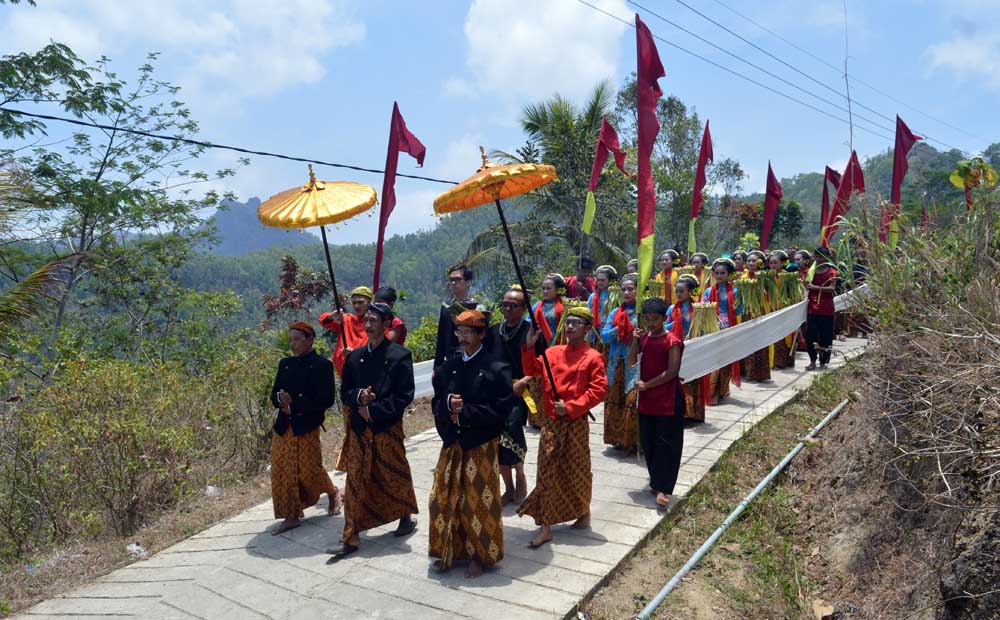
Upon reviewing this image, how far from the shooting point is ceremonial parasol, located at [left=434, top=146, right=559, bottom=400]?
16.4ft

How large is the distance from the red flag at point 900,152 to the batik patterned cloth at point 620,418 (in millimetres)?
7458

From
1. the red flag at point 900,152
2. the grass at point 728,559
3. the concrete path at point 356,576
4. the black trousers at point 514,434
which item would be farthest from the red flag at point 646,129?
the red flag at point 900,152

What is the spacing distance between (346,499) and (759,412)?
4.95 meters

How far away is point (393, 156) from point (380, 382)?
11.7ft

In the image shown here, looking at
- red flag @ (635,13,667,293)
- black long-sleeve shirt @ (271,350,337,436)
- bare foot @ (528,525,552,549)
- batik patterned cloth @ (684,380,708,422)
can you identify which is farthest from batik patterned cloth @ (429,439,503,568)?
batik patterned cloth @ (684,380,708,422)

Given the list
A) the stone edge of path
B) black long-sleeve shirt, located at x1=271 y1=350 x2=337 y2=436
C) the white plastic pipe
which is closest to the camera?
the stone edge of path

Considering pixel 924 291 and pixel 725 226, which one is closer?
pixel 924 291

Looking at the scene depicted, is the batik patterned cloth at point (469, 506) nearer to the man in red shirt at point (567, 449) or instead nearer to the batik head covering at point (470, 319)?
the man in red shirt at point (567, 449)

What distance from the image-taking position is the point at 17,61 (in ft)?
36.7

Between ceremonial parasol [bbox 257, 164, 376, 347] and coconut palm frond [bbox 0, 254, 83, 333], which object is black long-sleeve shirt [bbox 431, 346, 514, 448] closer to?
ceremonial parasol [bbox 257, 164, 376, 347]

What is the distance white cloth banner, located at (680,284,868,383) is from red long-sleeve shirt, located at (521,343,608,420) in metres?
1.76

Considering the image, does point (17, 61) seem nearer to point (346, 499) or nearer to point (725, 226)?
point (346, 499)

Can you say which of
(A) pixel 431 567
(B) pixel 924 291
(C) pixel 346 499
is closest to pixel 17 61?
(C) pixel 346 499

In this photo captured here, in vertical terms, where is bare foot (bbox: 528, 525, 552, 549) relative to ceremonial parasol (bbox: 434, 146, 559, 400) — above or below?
below
